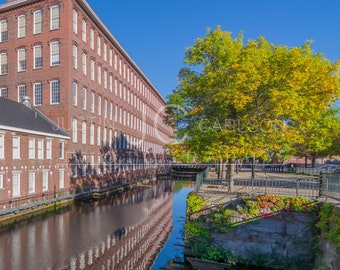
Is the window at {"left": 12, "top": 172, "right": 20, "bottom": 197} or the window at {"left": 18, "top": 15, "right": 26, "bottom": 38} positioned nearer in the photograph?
the window at {"left": 12, "top": 172, "right": 20, "bottom": 197}

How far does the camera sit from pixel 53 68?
30719 millimetres

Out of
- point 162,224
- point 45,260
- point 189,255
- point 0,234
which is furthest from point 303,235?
point 0,234

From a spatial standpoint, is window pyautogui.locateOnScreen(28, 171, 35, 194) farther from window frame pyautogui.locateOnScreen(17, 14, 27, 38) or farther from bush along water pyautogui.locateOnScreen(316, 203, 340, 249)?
bush along water pyautogui.locateOnScreen(316, 203, 340, 249)

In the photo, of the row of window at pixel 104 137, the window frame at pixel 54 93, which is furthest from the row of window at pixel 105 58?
the row of window at pixel 104 137

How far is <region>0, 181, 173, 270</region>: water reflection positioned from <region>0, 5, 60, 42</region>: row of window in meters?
21.5

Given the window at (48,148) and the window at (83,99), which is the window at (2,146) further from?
the window at (83,99)

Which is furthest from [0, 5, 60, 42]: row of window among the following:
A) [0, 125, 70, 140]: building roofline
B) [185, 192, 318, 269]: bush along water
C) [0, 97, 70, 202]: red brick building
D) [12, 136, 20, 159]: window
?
[185, 192, 318, 269]: bush along water

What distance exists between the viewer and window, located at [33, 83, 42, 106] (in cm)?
3127

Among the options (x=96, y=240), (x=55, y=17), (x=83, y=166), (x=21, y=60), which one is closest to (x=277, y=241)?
(x=96, y=240)

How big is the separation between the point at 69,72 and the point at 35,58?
18.2 feet

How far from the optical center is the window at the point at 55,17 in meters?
30.6

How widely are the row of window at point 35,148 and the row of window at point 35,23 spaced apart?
14093mm

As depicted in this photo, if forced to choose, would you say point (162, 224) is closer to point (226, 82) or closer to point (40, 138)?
point (226, 82)

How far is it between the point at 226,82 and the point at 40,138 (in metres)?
18.7
